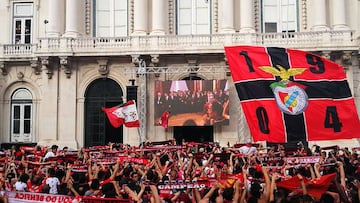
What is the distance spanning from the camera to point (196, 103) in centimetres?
3159

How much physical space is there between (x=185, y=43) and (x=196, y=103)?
141 inches

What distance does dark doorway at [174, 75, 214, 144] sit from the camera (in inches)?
1292

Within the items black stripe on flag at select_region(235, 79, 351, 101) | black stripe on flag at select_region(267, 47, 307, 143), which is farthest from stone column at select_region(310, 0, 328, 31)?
black stripe on flag at select_region(267, 47, 307, 143)

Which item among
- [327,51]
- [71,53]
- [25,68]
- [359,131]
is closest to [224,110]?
[327,51]

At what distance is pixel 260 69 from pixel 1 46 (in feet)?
86.5

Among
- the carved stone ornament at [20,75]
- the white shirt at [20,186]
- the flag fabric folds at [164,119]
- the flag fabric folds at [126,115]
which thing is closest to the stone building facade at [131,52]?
the carved stone ornament at [20,75]

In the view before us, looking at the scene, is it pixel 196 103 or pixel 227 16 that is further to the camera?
pixel 227 16

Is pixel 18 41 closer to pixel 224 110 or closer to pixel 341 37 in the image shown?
pixel 224 110

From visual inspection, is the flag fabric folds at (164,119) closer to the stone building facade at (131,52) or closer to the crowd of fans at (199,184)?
the stone building facade at (131,52)

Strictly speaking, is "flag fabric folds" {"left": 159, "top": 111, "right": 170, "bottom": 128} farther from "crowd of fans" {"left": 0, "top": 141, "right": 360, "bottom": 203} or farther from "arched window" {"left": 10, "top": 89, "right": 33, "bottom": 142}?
"crowd of fans" {"left": 0, "top": 141, "right": 360, "bottom": 203}

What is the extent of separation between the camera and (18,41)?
35.6 m

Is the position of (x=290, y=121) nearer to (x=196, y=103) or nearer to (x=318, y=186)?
(x=318, y=186)

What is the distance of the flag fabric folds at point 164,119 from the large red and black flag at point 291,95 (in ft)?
64.1

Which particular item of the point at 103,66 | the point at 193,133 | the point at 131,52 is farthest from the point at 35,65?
the point at 193,133
